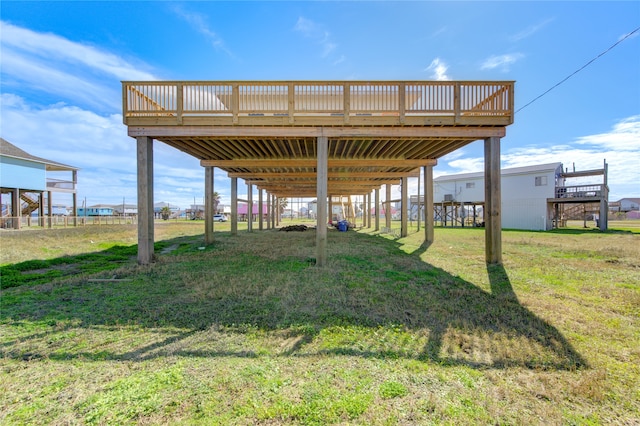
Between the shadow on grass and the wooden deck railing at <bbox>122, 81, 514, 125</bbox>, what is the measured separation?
180 inches

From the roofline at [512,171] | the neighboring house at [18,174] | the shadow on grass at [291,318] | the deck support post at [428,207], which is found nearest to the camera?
the shadow on grass at [291,318]

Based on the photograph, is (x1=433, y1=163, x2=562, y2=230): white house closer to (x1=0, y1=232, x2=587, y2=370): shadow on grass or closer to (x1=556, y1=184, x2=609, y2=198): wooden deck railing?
(x1=556, y1=184, x2=609, y2=198): wooden deck railing

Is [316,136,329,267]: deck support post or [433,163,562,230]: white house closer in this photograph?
[316,136,329,267]: deck support post

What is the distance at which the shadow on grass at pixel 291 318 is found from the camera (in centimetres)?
322

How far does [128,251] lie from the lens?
37.1 feet

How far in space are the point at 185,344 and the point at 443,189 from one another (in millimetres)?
35749

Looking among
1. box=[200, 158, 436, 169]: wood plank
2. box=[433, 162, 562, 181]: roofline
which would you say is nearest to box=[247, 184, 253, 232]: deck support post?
box=[200, 158, 436, 169]: wood plank

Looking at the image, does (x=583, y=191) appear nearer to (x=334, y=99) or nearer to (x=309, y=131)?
(x=334, y=99)

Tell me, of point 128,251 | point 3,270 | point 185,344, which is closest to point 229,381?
point 185,344

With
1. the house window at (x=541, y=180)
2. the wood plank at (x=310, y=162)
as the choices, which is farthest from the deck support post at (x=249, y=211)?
the house window at (x=541, y=180)

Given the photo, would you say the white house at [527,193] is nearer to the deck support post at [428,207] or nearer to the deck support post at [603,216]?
the deck support post at [603,216]

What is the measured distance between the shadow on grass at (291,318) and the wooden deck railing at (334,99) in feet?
15.0

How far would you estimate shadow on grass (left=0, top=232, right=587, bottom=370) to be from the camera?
3.22 metres

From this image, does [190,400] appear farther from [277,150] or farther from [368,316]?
[277,150]
